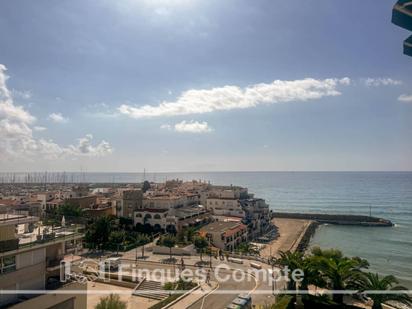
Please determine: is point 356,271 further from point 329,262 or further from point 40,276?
point 40,276

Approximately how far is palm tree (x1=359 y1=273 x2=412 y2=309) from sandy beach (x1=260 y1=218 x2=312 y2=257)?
954 inches

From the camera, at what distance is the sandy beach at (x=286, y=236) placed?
46.9 metres

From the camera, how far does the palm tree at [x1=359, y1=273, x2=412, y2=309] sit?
55.9ft

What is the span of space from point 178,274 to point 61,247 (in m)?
13.4

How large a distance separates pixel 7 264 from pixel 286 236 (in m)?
50.9

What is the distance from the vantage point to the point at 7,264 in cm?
1287

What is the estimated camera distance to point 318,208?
328 ft

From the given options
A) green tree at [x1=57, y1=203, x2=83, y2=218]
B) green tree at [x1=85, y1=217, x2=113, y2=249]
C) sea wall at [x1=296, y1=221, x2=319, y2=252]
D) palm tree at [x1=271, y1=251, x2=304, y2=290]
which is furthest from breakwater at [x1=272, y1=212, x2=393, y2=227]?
palm tree at [x1=271, y1=251, x2=304, y2=290]

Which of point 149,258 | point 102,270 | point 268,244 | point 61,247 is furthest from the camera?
point 268,244

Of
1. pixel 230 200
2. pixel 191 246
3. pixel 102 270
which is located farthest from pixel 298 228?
pixel 102 270

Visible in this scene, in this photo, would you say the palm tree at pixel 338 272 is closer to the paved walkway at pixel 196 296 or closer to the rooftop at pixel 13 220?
the paved walkway at pixel 196 296

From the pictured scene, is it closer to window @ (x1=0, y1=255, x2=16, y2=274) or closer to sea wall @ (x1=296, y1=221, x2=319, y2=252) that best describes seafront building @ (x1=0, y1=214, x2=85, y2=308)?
window @ (x1=0, y1=255, x2=16, y2=274)

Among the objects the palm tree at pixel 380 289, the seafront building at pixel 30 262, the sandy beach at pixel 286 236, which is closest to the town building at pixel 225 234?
the sandy beach at pixel 286 236

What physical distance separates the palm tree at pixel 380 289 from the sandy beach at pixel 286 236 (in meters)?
24.2
